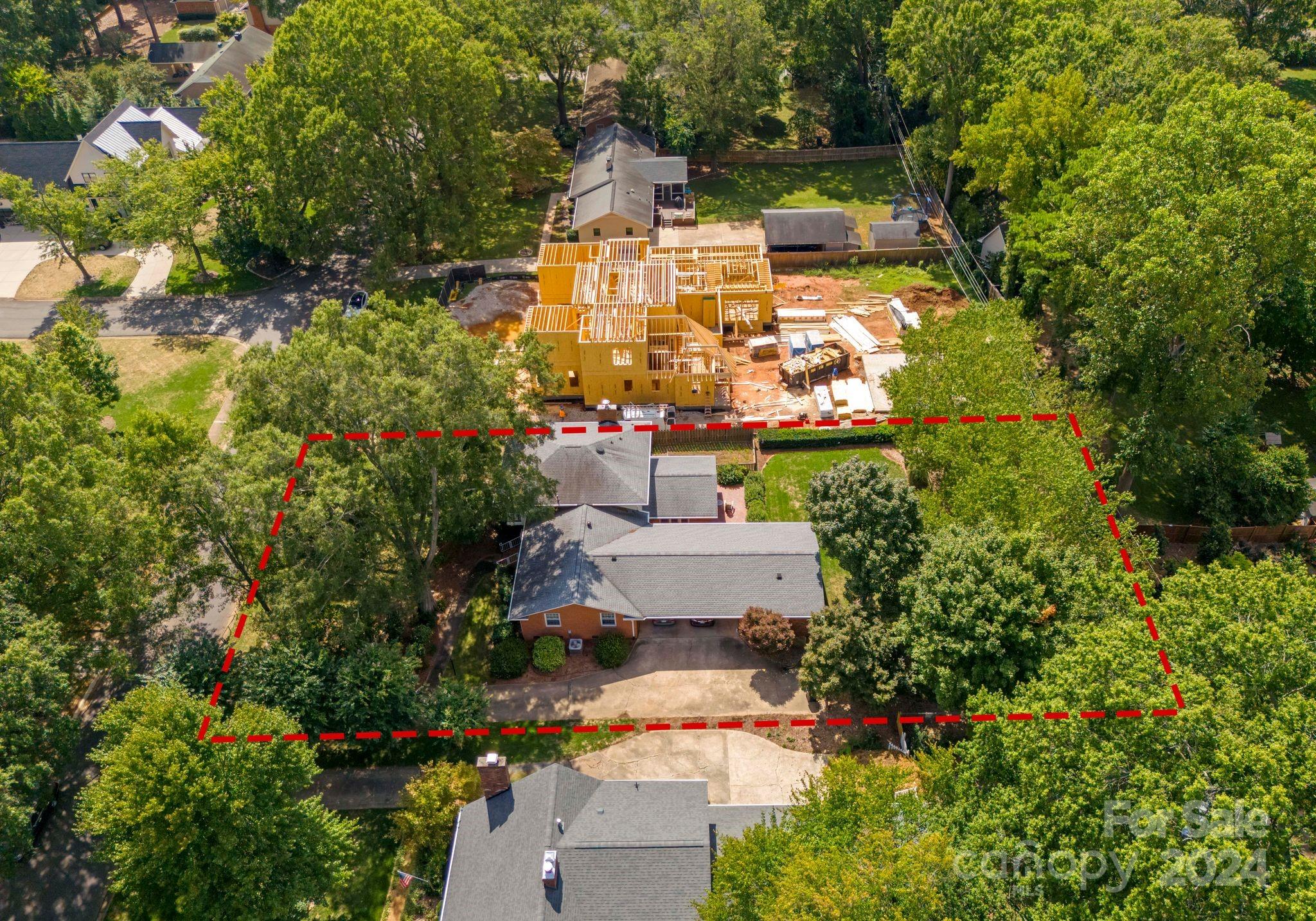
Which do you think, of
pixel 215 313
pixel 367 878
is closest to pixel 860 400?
pixel 367 878

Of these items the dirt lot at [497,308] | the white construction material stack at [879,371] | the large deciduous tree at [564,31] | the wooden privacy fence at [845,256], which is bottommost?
the white construction material stack at [879,371]

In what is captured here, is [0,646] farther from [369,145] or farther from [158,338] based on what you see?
[369,145]

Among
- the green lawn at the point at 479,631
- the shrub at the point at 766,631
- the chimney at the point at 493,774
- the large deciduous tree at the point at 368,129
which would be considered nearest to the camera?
the chimney at the point at 493,774

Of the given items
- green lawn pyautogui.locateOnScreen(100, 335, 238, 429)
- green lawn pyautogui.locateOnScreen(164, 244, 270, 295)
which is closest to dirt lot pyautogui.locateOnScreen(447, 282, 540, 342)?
green lawn pyautogui.locateOnScreen(100, 335, 238, 429)

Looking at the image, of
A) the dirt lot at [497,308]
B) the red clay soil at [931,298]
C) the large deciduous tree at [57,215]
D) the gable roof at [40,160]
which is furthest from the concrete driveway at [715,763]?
the gable roof at [40,160]

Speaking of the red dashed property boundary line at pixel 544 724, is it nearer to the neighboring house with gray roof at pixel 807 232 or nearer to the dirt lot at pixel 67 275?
the neighboring house with gray roof at pixel 807 232

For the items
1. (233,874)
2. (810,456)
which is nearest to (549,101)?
(810,456)
